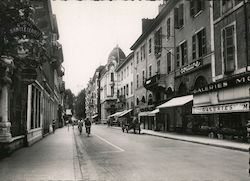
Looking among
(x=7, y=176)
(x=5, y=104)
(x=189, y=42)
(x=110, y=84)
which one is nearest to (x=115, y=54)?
(x=110, y=84)

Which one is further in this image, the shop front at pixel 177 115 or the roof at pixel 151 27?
the roof at pixel 151 27

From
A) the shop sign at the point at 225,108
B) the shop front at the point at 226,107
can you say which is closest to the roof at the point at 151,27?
the shop front at the point at 226,107

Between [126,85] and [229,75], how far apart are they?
3516 centimetres

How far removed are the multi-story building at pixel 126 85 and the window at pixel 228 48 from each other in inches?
1128

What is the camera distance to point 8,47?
21.0ft

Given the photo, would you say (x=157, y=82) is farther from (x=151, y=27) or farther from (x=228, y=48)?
(x=228, y=48)

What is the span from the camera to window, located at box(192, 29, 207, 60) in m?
22.7

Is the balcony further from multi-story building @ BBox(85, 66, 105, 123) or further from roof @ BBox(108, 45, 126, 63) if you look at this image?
multi-story building @ BBox(85, 66, 105, 123)

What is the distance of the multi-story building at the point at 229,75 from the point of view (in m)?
17.2

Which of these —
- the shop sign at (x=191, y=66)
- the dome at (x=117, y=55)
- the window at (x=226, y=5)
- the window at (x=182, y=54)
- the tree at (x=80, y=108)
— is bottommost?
the tree at (x=80, y=108)

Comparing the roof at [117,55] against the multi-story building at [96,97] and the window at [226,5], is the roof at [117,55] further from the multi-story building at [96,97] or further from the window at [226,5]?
the window at [226,5]

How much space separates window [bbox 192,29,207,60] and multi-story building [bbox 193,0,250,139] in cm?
160

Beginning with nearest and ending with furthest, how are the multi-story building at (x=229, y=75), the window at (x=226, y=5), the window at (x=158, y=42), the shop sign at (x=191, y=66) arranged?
1. the multi-story building at (x=229, y=75)
2. the window at (x=226, y=5)
3. the shop sign at (x=191, y=66)
4. the window at (x=158, y=42)

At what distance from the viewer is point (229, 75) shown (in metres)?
19.0
